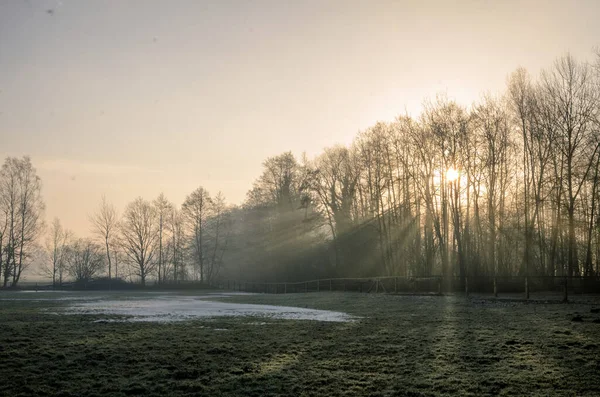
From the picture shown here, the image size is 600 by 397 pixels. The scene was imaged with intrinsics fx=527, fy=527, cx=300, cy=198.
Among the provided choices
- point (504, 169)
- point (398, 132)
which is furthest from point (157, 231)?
point (504, 169)

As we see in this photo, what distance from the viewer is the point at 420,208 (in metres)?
Answer: 51.4

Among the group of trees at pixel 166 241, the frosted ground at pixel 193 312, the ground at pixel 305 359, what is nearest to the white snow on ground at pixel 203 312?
the frosted ground at pixel 193 312

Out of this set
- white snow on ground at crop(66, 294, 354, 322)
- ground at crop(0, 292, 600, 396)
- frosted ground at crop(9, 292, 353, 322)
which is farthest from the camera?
frosted ground at crop(9, 292, 353, 322)

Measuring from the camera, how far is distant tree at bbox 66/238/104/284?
82.4 meters

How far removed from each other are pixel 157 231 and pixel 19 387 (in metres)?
82.7

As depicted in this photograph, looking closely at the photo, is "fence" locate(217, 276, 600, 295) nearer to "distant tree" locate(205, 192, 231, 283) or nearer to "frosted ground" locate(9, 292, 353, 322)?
"frosted ground" locate(9, 292, 353, 322)

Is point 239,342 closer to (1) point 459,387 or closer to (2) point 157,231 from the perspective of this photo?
(1) point 459,387

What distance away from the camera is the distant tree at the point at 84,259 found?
8236 centimetres

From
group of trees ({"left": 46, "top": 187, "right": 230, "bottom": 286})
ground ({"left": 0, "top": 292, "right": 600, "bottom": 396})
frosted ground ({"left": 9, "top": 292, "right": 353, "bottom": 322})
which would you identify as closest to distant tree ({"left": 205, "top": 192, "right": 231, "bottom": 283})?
group of trees ({"left": 46, "top": 187, "right": 230, "bottom": 286})

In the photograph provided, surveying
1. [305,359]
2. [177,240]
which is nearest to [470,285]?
[305,359]

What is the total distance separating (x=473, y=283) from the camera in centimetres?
3741

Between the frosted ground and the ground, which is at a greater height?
the ground

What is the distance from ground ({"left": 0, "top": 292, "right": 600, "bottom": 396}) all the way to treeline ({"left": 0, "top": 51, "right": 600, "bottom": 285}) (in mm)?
25725

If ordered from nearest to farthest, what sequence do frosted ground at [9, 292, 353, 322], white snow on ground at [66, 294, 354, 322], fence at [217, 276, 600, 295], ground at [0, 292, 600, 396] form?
1. ground at [0, 292, 600, 396]
2. white snow on ground at [66, 294, 354, 322]
3. frosted ground at [9, 292, 353, 322]
4. fence at [217, 276, 600, 295]
